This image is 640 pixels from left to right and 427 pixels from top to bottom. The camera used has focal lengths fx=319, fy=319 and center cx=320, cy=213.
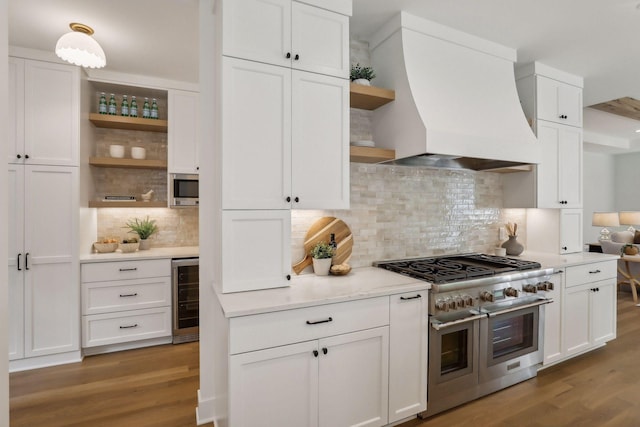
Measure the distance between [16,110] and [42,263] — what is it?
135cm

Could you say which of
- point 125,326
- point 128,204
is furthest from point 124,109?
point 125,326

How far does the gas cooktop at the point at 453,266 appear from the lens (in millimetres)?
2189

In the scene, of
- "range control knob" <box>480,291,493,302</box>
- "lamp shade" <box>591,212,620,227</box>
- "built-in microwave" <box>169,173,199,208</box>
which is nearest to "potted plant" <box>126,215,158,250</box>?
"built-in microwave" <box>169,173,199,208</box>

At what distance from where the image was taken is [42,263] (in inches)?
112

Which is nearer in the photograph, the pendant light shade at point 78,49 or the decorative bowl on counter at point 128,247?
the pendant light shade at point 78,49

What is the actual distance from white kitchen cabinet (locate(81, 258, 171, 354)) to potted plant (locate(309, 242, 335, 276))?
1851 mm

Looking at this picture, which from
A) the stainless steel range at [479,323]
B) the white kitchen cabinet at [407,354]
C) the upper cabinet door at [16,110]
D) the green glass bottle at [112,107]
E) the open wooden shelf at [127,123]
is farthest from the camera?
the green glass bottle at [112,107]

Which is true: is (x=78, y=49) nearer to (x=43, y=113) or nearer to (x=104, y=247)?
(x=43, y=113)

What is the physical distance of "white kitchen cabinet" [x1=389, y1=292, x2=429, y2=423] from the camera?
6.44ft

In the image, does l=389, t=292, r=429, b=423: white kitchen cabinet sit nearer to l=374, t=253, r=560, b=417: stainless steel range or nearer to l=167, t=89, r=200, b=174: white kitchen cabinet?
l=374, t=253, r=560, b=417: stainless steel range

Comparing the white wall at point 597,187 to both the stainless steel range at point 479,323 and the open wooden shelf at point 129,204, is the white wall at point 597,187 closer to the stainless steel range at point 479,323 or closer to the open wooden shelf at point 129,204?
the stainless steel range at point 479,323

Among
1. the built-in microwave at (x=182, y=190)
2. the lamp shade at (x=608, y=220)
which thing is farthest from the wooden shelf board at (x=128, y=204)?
the lamp shade at (x=608, y=220)

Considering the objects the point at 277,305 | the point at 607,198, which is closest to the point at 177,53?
the point at 277,305

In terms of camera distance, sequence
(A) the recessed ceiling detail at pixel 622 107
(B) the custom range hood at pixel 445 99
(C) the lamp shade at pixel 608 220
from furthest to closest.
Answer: (C) the lamp shade at pixel 608 220, (A) the recessed ceiling detail at pixel 622 107, (B) the custom range hood at pixel 445 99
